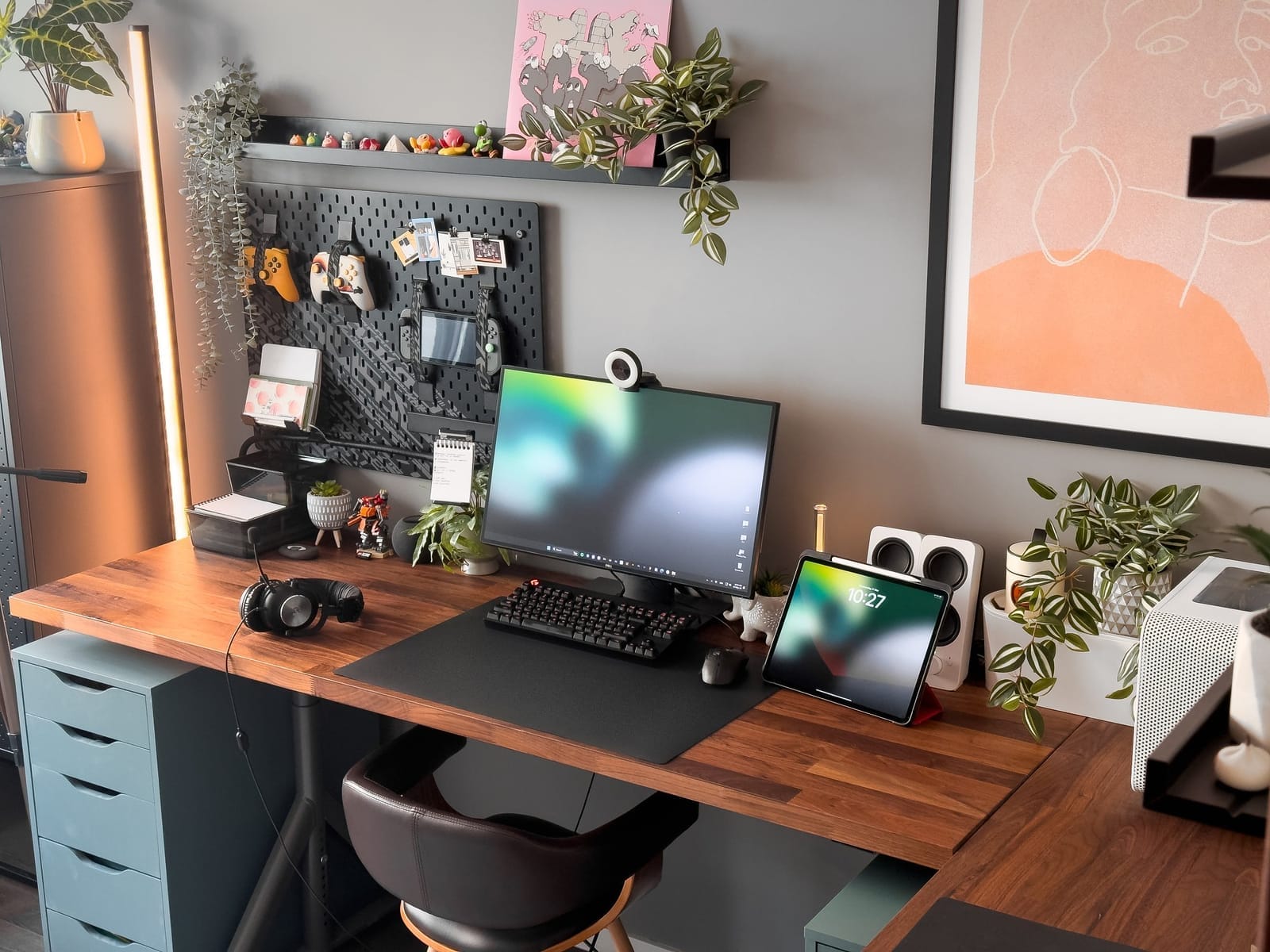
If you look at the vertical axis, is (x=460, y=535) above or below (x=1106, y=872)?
above

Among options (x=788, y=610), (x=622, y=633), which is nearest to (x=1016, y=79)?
(x=788, y=610)

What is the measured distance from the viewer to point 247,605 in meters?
2.36

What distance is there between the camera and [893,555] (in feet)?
7.36

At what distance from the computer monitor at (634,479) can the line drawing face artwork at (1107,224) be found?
1.37ft

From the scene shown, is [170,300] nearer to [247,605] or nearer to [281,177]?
[281,177]

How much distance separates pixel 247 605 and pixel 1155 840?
150cm

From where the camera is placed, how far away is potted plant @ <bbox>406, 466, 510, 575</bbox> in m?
2.62

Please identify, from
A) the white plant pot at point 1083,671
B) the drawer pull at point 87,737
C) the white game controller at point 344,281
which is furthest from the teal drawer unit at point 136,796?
the white plant pot at point 1083,671

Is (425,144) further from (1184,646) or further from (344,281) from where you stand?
(1184,646)

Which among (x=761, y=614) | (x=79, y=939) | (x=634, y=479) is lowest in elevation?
(x=79, y=939)

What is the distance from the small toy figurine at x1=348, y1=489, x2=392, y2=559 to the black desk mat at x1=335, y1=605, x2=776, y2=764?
1.46 ft

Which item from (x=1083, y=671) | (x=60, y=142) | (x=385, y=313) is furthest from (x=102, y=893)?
(x=1083, y=671)

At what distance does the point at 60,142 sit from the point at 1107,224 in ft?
7.29

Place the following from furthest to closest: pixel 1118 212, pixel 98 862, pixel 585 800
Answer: pixel 585 800 < pixel 98 862 < pixel 1118 212
